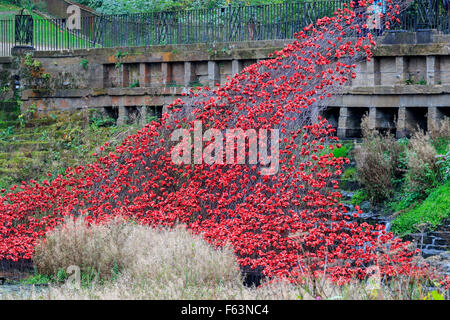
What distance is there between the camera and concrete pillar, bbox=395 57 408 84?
49.7 feet

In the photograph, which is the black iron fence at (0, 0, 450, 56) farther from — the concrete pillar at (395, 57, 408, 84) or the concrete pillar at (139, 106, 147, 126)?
the concrete pillar at (139, 106, 147, 126)

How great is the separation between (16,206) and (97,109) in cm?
623

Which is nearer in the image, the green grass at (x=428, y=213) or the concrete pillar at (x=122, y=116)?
the green grass at (x=428, y=213)

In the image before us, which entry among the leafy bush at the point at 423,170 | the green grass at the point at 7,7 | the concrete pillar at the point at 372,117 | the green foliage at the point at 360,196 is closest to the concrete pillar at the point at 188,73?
the concrete pillar at the point at 372,117

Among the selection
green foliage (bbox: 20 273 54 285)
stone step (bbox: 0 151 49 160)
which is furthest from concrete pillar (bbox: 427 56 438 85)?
stone step (bbox: 0 151 49 160)

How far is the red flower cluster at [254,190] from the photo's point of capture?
10555 mm

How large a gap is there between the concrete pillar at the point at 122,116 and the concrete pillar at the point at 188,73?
171cm

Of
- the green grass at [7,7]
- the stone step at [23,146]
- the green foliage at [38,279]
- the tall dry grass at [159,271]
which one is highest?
the green grass at [7,7]

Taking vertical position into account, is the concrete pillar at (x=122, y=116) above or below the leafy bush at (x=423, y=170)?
above

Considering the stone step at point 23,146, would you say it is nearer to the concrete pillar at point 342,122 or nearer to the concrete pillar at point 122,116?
the concrete pillar at point 122,116

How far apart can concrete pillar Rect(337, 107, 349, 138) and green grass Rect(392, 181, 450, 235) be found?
11.0 ft

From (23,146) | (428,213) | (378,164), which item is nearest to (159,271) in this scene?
(428,213)

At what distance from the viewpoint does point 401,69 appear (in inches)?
596

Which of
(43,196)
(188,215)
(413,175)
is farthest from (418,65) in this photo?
(43,196)
